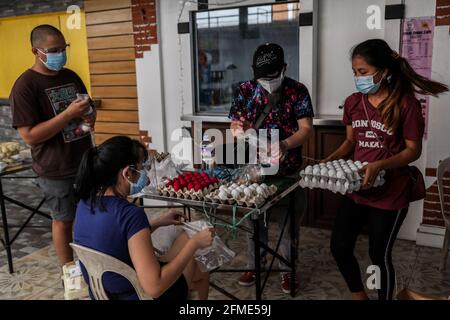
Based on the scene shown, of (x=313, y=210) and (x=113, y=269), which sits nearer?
(x=113, y=269)

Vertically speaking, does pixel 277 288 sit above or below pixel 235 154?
below

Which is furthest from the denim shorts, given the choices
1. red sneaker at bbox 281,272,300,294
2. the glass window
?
the glass window

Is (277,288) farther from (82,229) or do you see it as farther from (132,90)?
(132,90)

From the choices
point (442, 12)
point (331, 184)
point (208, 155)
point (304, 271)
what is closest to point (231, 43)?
point (442, 12)

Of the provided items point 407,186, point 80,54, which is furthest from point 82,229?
point 80,54

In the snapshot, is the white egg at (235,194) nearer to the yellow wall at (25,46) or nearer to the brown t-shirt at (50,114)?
the brown t-shirt at (50,114)

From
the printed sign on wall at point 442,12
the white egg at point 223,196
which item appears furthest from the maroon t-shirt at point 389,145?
the printed sign on wall at point 442,12

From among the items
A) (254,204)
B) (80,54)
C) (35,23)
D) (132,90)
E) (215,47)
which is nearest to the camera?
(254,204)

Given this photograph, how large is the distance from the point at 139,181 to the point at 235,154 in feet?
3.23

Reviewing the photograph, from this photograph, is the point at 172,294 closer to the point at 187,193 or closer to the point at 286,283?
the point at 187,193

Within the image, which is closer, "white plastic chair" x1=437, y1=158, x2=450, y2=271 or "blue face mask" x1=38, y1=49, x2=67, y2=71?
"blue face mask" x1=38, y1=49, x2=67, y2=71

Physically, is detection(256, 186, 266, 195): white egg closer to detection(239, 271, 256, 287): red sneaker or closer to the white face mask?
the white face mask

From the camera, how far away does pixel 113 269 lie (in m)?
1.59

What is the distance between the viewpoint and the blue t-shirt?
1.58 meters
